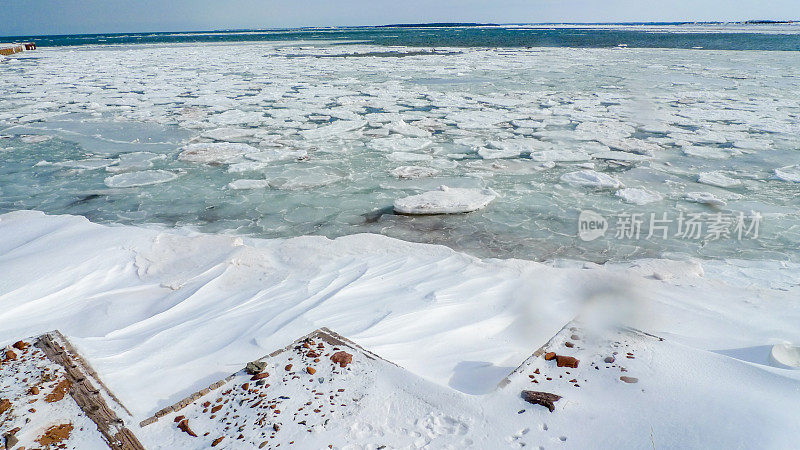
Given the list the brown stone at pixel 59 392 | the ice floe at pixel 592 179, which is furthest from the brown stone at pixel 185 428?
the ice floe at pixel 592 179

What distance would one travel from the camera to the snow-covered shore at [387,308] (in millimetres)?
1682

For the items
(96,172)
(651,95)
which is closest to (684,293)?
(96,172)

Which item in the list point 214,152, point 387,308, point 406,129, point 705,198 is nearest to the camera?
point 387,308

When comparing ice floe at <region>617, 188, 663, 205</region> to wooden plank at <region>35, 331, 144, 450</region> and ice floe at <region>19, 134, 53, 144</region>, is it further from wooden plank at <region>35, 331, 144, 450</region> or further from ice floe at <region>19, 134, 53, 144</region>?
ice floe at <region>19, 134, 53, 144</region>

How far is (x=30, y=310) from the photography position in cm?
249

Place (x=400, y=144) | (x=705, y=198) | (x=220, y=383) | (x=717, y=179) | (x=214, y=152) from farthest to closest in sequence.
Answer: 1. (x=400, y=144)
2. (x=214, y=152)
3. (x=717, y=179)
4. (x=705, y=198)
5. (x=220, y=383)

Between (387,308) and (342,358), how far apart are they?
29.2 inches

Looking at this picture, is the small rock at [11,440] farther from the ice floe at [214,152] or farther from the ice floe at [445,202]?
the ice floe at [214,152]

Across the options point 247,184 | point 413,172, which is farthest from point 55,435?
point 413,172

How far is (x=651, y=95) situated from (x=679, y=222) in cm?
744

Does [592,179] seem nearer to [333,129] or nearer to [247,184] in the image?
[247,184]

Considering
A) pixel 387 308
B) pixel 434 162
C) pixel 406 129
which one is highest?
pixel 406 129

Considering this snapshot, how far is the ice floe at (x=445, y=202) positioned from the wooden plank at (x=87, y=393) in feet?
8.61

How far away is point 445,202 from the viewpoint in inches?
162
